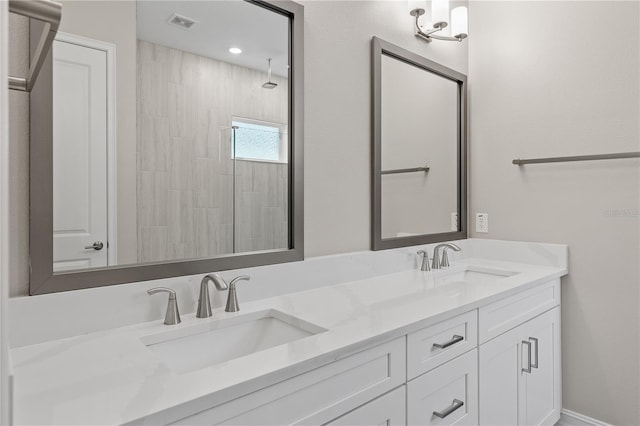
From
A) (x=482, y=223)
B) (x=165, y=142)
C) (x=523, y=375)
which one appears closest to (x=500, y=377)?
(x=523, y=375)

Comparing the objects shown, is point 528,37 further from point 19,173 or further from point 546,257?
point 19,173

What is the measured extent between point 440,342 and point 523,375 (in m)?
0.67

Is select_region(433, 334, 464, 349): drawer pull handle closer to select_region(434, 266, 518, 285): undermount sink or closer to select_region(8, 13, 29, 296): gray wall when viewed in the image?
select_region(434, 266, 518, 285): undermount sink

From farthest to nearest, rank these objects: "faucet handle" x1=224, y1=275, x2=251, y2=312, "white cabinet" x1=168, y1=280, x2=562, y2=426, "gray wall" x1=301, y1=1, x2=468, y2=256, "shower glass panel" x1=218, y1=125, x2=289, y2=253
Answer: "gray wall" x1=301, y1=1, x2=468, y2=256, "shower glass panel" x1=218, y1=125, x2=289, y2=253, "faucet handle" x1=224, y1=275, x2=251, y2=312, "white cabinet" x1=168, y1=280, x2=562, y2=426

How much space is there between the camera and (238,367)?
817 mm

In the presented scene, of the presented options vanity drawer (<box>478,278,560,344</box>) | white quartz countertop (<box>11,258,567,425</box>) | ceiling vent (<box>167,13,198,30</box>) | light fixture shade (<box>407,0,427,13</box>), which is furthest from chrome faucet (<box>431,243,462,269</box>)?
ceiling vent (<box>167,13,198,30</box>)

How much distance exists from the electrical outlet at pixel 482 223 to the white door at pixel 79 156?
191cm

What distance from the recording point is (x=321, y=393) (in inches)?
35.5

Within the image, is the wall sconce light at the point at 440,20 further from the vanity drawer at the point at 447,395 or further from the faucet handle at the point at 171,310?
the faucet handle at the point at 171,310

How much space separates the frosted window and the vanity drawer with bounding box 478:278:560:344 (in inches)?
35.2

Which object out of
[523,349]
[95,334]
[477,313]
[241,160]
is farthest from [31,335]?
[523,349]

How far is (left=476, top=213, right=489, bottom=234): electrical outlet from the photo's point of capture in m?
2.28

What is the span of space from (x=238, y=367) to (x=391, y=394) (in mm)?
447

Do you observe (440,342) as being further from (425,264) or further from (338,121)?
(338,121)
